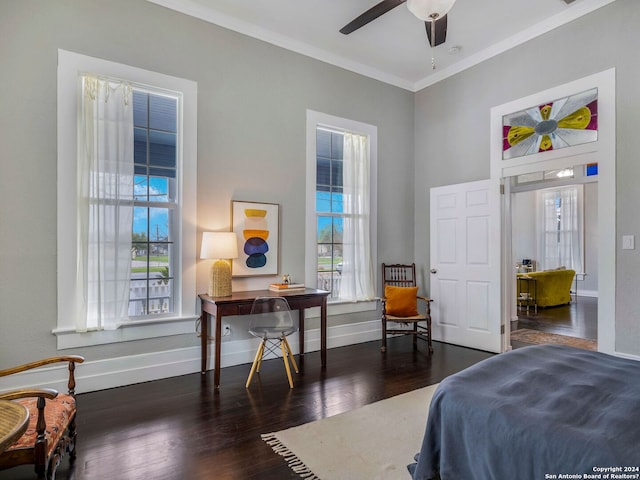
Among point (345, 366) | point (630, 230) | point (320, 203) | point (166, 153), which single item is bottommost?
point (345, 366)

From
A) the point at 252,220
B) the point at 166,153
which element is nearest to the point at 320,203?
the point at 252,220

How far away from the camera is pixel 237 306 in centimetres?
333

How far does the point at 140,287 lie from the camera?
350 centimetres

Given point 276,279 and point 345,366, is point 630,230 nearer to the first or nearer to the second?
point 345,366

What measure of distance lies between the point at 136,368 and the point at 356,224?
9.59ft

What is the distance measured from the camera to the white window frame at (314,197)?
4.38m

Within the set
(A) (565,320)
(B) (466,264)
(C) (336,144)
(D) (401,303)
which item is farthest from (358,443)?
(A) (565,320)

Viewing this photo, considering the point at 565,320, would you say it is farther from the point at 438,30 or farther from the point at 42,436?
the point at 42,436

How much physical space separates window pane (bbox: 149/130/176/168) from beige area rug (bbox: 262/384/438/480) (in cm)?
264

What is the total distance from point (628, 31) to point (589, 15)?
42cm

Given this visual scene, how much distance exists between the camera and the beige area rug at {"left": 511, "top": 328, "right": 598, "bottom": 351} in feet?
15.3

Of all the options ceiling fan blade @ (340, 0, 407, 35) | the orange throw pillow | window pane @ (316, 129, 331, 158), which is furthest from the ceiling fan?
the orange throw pillow

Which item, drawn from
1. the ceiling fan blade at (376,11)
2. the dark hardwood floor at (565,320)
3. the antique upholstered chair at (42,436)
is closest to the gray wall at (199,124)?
the antique upholstered chair at (42,436)

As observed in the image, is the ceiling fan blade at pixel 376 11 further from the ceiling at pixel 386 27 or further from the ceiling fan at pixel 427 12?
the ceiling at pixel 386 27
